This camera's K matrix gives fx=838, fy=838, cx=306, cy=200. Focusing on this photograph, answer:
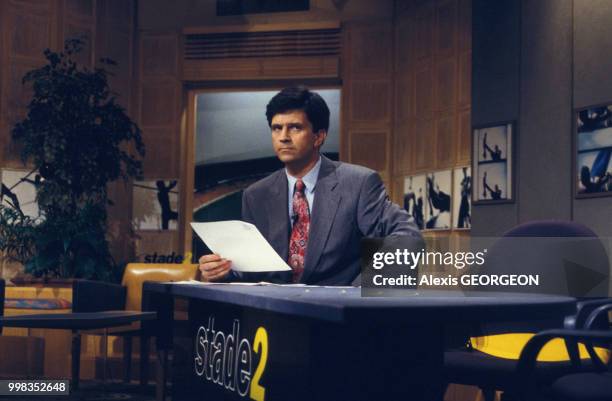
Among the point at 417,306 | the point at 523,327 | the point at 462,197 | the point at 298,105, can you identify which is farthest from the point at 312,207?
the point at 462,197

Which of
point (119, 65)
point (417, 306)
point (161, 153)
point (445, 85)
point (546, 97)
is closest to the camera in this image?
point (417, 306)

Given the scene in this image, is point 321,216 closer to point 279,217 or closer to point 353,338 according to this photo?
point 279,217

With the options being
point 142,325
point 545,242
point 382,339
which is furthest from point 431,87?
point 382,339

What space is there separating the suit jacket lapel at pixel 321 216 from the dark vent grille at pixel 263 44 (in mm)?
5981

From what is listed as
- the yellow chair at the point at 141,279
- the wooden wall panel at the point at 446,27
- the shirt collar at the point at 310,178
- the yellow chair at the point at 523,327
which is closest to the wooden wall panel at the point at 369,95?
the wooden wall panel at the point at 446,27

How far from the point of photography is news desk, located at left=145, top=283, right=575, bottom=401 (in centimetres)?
172

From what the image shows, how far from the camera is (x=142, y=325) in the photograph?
536 centimetres

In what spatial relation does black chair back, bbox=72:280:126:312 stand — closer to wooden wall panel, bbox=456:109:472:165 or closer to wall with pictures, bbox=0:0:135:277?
wall with pictures, bbox=0:0:135:277

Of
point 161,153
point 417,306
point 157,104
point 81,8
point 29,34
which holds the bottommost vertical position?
point 417,306

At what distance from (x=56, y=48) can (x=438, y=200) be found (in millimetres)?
4027

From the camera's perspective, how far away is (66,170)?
729cm

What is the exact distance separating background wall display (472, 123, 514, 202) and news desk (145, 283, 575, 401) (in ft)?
14.4

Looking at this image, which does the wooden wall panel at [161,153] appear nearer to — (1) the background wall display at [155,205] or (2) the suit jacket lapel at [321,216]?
(1) the background wall display at [155,205]

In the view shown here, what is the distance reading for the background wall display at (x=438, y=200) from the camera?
760cm
